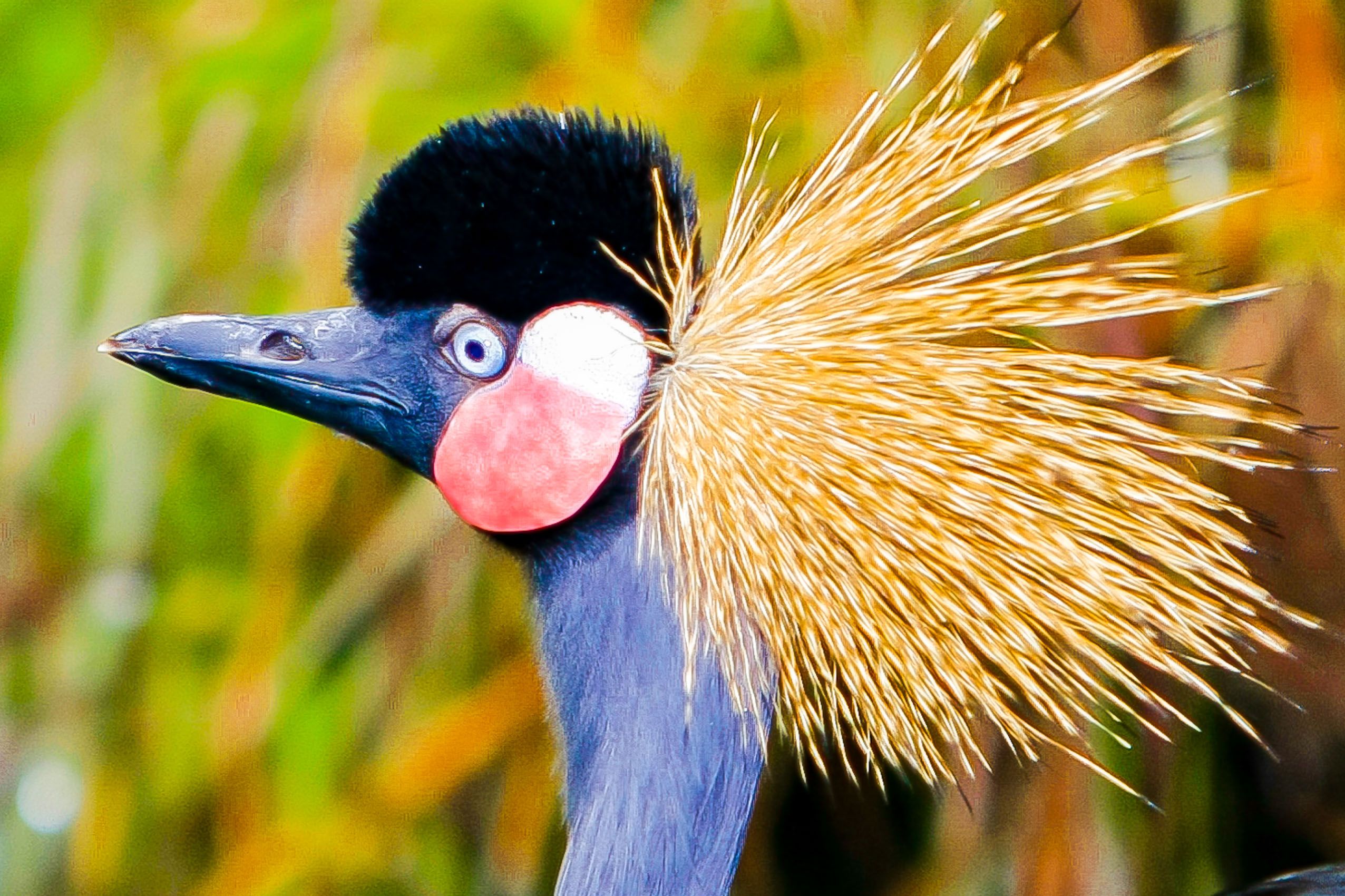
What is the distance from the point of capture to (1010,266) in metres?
0.59

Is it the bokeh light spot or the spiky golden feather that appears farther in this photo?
the bokeh light spot

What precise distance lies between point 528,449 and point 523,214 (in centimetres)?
11

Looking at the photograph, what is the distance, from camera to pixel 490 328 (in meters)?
0.63

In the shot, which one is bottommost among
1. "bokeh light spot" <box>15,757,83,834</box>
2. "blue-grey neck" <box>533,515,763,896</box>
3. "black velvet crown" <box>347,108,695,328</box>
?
"bokeh light spot" <box>15,757,83,834</box>

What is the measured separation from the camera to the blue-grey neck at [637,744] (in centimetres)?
59

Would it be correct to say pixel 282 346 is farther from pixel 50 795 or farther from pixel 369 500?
pixel 50 795

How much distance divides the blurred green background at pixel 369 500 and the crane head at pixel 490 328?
0.25 meters

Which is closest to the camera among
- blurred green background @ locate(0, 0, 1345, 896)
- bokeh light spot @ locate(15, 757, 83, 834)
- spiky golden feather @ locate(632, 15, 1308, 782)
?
spiky golden feather @ locate(632, 15, 1308, 782)

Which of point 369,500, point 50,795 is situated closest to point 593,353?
point 369,500

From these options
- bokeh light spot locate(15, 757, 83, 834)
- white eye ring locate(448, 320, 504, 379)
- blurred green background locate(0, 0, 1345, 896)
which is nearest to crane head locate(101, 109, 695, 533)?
white eye ring locate(448, 320, 504, 379)

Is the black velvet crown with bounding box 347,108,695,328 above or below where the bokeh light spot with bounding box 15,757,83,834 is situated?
above

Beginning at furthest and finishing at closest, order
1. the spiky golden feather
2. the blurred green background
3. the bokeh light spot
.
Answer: the bokeh light spot < the blurred green background < the spiky golden feather

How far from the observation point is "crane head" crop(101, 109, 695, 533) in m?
0.61

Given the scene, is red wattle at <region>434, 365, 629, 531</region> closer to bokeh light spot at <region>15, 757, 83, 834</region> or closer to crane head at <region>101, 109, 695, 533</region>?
crane head at <region>101, 109, 695, 533</region>
